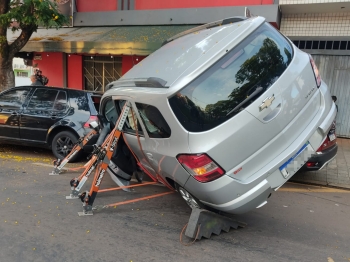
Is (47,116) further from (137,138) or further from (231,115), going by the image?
(231,115)

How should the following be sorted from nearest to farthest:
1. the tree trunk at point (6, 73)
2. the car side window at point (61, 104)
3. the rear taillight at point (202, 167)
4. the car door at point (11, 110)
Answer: the rear taillight at point (202, 167), the car side window at point (61, 104), the car door at point (11, 110), the tree trunk at point (6, 73)

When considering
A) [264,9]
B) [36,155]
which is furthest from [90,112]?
[264,9]

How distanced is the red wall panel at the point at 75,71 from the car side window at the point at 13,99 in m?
5.38

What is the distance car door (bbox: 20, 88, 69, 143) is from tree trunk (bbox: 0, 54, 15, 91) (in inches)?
113

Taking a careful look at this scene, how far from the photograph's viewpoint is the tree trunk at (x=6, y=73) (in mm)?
8742

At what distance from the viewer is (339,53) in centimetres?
937

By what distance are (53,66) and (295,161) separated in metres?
11.8

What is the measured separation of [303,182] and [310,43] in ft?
18.2

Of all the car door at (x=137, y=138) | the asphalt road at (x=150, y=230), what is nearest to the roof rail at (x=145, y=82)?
the car door at (x=137, y=138)

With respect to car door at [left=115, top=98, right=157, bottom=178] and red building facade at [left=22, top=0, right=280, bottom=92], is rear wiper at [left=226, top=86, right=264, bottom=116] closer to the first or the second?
car door at [left=115, top=98, right=157, bottom=178]

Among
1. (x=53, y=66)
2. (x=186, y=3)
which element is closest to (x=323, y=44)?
(x=186, y=3)

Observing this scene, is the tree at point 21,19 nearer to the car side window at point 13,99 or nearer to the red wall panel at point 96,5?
the car side window at point 13,99

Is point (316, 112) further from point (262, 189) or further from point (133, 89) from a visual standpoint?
point (133, 89)

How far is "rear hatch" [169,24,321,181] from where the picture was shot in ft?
9.60
